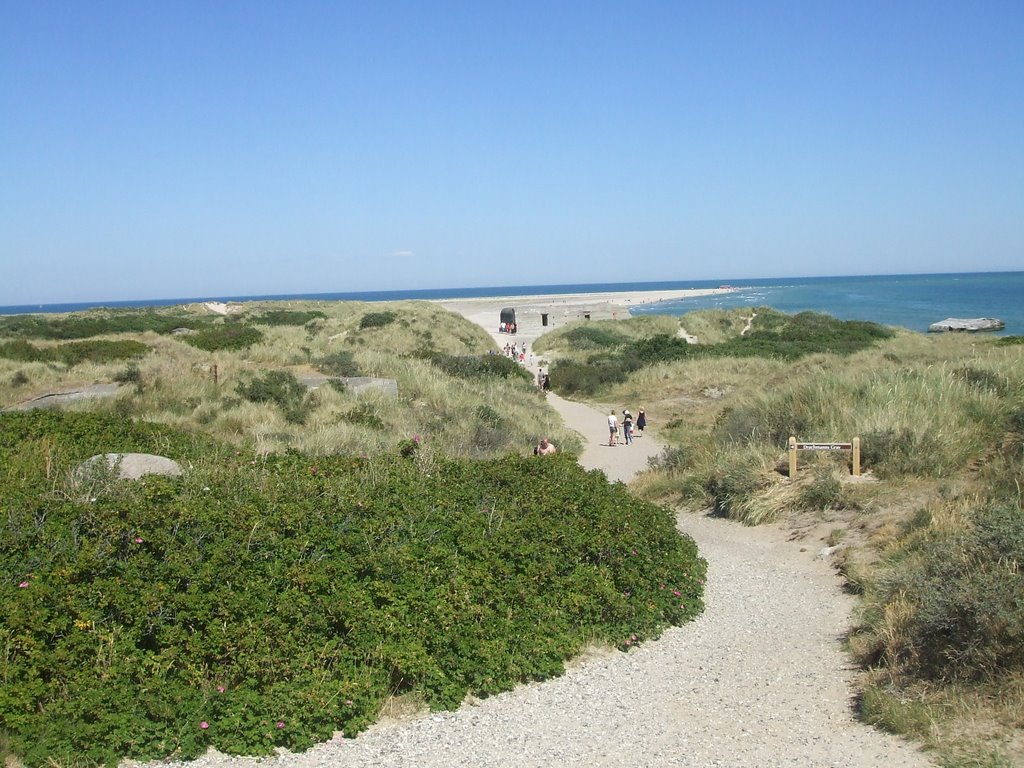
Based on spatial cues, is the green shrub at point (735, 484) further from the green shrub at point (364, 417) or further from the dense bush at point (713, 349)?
the dense bush at point (713, 349)

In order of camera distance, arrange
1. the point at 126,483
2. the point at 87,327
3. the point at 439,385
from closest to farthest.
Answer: the point at 126,483 < the point at 439,385 < the point at 87,327

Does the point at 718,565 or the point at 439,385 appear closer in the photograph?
the point at 718,565

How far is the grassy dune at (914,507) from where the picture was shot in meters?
5.62

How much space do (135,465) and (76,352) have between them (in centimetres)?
1890

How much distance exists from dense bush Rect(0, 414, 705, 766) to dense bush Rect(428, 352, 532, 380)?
18.7m

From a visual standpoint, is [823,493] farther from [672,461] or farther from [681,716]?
[681,716]

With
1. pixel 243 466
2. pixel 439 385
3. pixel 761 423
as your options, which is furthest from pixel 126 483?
pixel 439 385

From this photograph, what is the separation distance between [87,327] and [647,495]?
38743mm

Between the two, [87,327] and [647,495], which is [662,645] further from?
[87,327]

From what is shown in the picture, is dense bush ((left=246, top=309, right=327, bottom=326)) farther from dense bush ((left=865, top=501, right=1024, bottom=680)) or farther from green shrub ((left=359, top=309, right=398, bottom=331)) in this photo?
dense bush ((left=865, top=501, right=1024, bottom=680))

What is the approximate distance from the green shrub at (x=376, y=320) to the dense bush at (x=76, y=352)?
17490 mm

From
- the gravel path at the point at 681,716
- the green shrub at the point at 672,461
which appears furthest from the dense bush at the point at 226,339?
the gravel path at the point at 681,716

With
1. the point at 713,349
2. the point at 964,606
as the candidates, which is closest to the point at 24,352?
the point at 964,606

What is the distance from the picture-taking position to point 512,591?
7.08 meters
